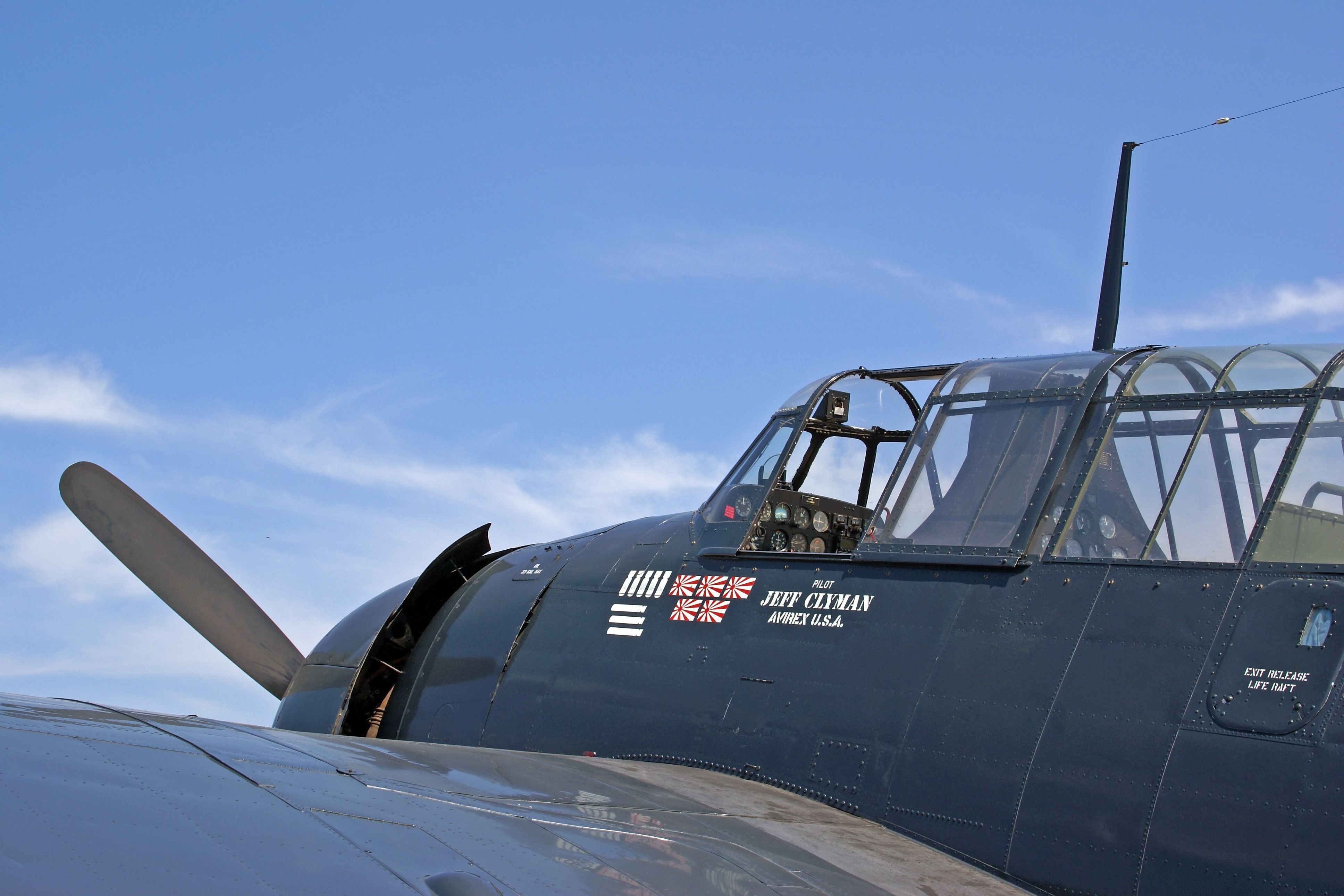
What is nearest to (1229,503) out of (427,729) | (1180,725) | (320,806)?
(1180,725)

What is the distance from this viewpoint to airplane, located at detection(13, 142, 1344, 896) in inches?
165

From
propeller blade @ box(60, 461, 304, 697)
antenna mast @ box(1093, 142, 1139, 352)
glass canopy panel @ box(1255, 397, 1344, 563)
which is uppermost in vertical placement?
antenna mast @ box(1093, 142, 1139, 352)

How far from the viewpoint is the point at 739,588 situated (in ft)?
24.7

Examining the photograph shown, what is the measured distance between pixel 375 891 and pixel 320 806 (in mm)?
764

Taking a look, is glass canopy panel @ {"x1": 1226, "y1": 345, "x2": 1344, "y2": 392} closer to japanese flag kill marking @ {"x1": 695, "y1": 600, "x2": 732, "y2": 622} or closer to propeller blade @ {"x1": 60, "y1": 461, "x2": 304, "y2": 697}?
japanese flag kill marking @ {"x1": 695, "y1": 600, "x2": 732, "y2": 622}

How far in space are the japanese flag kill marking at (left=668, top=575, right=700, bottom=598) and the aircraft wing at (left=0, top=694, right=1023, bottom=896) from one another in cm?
159

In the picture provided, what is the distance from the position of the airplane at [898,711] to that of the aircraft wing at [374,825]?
0.8 inches

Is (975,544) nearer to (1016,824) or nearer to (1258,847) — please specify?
(1016,824)

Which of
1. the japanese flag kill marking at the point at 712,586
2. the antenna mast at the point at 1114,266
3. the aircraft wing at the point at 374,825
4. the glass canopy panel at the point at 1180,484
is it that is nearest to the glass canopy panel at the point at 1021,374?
the glass canopy panel at the point at 1180,484

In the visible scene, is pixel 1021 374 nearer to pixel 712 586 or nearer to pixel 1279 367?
pixel 1279 367

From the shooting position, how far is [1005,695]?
5828 millimetres

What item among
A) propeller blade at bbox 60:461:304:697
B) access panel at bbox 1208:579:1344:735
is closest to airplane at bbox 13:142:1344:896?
access panel at bbox 1208:579:1344:735

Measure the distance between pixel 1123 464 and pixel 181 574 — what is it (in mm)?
7482

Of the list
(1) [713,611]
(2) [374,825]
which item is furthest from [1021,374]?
(2) [374,825]
